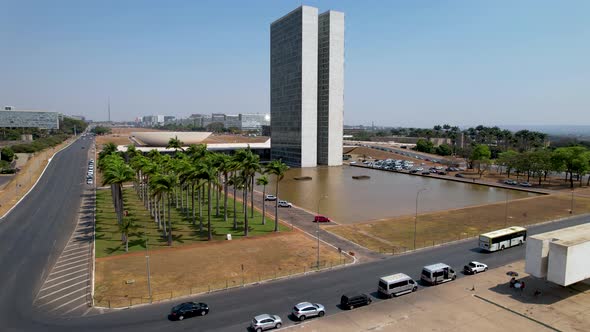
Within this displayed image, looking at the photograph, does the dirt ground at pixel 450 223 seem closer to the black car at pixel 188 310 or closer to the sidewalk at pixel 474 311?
the sidewalk at pixel 474 311

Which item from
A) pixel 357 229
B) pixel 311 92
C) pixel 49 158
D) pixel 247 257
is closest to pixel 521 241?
pixel 357 229

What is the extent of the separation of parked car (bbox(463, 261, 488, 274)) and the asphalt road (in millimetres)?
2175

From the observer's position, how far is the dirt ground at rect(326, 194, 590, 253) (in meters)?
49.8

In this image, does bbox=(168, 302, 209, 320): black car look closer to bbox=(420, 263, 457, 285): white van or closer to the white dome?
bbox=(420, 263, 457, 285): white van

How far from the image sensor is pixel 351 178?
112250 mm

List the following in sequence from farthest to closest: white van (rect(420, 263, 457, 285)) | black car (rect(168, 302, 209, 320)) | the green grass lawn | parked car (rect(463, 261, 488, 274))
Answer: the green grass lawn, parked car (rect(463, 261, 488, 274)), white van (rect(420, 263, 457, 285)), black car (rect(168, 302, 209, 320))

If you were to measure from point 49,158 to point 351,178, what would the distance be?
10172cm

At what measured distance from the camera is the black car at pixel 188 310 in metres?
28.6

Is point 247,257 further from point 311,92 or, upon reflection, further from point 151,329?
point 311,92

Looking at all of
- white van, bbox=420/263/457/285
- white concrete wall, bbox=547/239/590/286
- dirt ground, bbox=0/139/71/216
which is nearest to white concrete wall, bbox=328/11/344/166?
dirt ground, bbox=0/139/71/216

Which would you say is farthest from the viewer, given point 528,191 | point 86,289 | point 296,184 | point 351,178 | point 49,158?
point 49,158

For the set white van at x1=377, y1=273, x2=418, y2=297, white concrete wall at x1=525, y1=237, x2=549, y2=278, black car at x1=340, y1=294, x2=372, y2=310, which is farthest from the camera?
white van at x1=377, y1=273, x2=418, y2=297

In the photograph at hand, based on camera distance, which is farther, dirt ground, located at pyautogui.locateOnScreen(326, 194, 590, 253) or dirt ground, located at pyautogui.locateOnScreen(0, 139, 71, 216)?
dirt ground, located at pyautogui.locateOnScreen(0, 139, 71, 216)

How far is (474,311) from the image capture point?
99.0 ft
